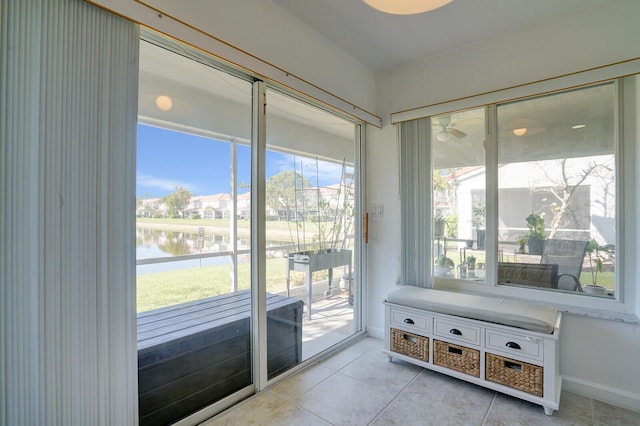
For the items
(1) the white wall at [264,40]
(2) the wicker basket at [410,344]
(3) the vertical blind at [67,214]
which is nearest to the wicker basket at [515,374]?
(2) the wicker basket at [410,344]

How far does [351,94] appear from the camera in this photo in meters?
2.92

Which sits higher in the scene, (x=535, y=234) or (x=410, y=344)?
(x=535, y=234)

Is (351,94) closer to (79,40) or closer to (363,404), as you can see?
(79,40)

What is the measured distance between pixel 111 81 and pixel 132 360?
4.34 feet

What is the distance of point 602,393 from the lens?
2109mm

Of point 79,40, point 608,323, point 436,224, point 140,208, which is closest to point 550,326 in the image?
point 608,323

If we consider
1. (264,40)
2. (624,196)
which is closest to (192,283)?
(264,40)

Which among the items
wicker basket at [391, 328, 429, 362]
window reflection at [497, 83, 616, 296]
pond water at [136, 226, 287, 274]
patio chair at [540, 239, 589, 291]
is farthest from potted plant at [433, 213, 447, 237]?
pond water at [136, 226, 287, 274]

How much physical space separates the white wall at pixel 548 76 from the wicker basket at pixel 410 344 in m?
0.58

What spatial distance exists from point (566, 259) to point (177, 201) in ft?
9.43

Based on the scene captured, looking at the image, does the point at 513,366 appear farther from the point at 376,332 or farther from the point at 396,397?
the point at 376,332

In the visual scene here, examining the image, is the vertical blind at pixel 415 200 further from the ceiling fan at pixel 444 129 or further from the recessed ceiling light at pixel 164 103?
the recessed ceiling light at pixel 164 103

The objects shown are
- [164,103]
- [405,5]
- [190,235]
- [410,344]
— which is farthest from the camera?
[410,344]

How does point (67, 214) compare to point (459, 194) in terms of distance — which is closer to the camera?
point (67, 214)
